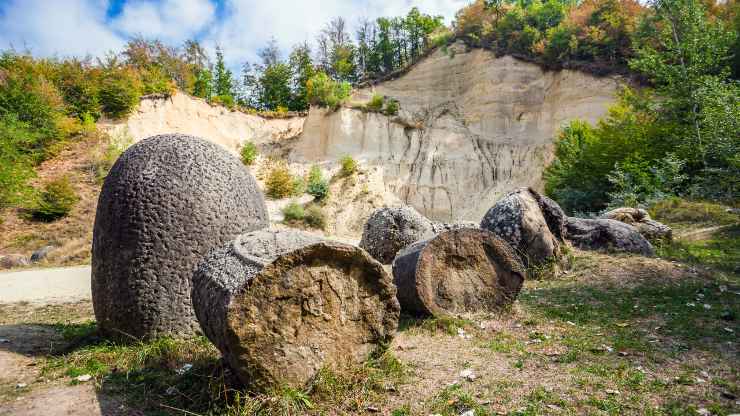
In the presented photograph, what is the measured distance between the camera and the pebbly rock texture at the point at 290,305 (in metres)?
2.71

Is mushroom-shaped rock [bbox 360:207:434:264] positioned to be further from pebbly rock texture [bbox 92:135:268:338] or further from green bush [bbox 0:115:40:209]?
green bush [bbox 0:115:40:209]

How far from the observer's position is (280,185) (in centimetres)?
2223

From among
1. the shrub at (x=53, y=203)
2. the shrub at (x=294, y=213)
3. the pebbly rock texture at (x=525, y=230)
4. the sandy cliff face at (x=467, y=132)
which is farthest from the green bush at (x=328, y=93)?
the pebbly rock texture at (x=525, y=230)

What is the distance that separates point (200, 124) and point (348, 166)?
372 inches

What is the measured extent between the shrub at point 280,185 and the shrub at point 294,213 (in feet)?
6.68

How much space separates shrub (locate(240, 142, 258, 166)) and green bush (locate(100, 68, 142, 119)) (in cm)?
630

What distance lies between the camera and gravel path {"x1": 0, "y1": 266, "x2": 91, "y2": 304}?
7641mm

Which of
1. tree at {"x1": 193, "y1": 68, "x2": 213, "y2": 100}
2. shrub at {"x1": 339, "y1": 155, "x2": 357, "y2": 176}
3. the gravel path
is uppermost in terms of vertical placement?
tree at {"x1": 193, "y1": 68, "x2": 213, "y2": 100}

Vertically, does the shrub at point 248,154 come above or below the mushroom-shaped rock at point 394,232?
above

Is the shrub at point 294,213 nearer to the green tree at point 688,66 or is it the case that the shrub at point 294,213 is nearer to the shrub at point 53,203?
the shrub at point 53,203

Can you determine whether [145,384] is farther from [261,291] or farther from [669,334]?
[669,334]

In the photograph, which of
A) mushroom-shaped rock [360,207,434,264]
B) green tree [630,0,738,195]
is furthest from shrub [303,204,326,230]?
green tree [630,0,738,195]

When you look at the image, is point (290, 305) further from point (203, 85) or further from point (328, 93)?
point (203, 85)

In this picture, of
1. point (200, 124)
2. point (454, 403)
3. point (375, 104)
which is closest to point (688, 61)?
point (375, 104)
